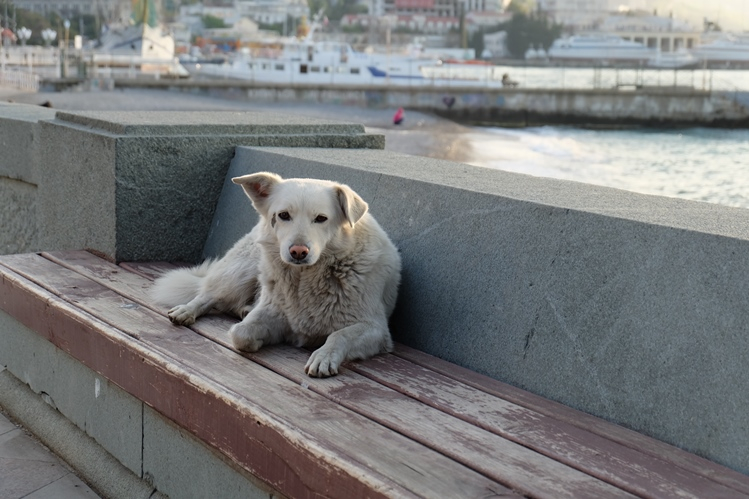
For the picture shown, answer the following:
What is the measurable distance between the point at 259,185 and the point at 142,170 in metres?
1.60

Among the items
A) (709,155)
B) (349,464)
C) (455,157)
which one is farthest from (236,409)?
(709,155)

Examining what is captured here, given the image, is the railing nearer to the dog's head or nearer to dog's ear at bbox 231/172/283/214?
dog's ear at bbox 231/172/283/214

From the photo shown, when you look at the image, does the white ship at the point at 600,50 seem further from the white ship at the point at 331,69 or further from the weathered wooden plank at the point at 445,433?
the weathered wooden plank at the point at 445,433

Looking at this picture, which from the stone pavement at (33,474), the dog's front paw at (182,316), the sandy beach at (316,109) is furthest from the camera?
the sandy beach at (316,109)

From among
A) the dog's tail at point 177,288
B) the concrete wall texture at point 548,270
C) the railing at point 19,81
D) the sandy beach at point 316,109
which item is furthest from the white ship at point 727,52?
the dog's tail at point 177,288

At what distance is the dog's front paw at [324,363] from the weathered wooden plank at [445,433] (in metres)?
0.04

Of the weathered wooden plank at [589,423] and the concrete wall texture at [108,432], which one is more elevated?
the weathered wooden plank at [589,423]

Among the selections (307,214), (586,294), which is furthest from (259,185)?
(586,294)

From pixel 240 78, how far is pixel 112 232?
67.4 m

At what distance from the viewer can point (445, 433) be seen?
293 cm

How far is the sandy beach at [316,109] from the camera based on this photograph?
40731mm

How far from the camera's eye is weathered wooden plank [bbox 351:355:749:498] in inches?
101

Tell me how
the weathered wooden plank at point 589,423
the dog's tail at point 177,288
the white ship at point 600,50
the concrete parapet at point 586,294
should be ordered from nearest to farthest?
the weathered wooden plank at point 589,423 → the concrete parapet at point 586,294 → the dog's tail at point 177,288 → the white ship at point 600,50

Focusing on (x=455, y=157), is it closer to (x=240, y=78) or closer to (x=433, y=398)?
(x=433, y=398)
